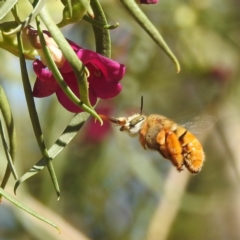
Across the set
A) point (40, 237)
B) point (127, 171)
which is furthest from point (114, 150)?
point (40, 237)

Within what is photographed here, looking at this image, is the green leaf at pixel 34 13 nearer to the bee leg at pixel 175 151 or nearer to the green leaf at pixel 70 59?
the green leaf at pixel 70 59

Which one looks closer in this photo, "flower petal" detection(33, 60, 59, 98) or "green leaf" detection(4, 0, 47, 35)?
"green leaf" detection(4, 0, 47, 35)

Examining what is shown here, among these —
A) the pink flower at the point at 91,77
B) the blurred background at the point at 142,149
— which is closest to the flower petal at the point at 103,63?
the pink flower at the point at 91,77

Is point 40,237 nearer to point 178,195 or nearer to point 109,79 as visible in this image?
point 178,195

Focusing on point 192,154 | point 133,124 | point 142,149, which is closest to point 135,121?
point 133,124

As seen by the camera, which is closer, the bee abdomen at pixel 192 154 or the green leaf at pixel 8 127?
the green leaf at pixel 8 127

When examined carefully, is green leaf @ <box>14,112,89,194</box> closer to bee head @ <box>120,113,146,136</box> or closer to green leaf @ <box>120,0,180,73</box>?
green leaf @ <box>120,0,180,73</box>

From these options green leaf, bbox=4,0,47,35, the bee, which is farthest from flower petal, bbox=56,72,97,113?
the bee

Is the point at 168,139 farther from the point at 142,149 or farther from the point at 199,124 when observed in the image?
the point at 142,149
